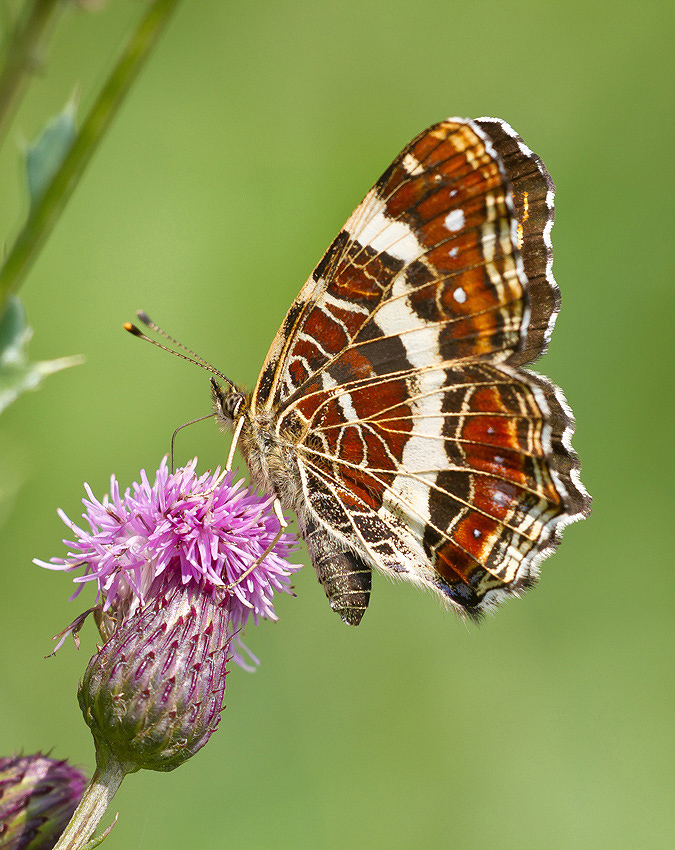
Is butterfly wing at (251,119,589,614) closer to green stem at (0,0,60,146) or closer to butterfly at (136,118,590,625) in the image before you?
butterfly at (136,118,590,625)

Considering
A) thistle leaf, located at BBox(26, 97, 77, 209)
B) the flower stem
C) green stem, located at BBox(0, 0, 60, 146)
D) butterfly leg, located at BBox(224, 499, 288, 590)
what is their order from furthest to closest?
butterfly leg, located at BBox(224, 499, 288, 590) < the flower stem < thistle leaf, located at BBox(26, 97, 77, 209) < green stem, located at BBox(0, 0, 60, 146)

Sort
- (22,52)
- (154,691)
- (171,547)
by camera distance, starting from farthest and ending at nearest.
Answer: (171,547) < (154,691) < (22,52)

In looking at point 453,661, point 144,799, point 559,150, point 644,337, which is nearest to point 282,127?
point 559,150

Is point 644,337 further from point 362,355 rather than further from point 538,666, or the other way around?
point 362,355

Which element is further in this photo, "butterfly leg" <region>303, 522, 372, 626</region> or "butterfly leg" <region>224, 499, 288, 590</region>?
"butterfly leg" <region>303, 522, 372, 626</region>

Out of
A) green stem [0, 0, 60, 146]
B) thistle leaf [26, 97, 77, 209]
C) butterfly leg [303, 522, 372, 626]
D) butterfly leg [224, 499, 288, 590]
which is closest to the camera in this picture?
green stem [0, 0, 60, 146]

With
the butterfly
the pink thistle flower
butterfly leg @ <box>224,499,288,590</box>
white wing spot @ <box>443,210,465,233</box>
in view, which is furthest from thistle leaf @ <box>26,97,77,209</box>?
white wing spot @ <box>443,210,465,233</box>

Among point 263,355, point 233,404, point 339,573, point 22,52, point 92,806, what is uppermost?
point 22,52

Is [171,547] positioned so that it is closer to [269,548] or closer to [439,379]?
[269,548]

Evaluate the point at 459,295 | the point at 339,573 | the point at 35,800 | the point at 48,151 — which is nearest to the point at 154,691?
the point at 35,800
